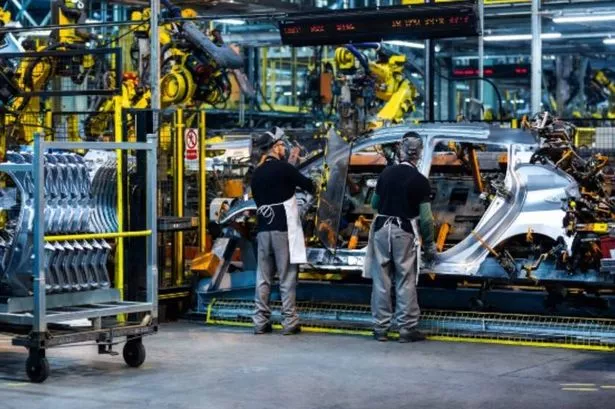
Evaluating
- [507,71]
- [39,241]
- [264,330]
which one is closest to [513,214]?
[264,330]

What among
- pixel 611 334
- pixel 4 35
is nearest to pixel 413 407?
pixel 611 334

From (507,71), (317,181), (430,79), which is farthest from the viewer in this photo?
(507,71)

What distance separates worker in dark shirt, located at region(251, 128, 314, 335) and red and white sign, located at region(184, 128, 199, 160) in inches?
52.8

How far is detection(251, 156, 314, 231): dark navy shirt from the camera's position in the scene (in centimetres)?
1213

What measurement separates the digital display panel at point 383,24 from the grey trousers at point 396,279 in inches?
101

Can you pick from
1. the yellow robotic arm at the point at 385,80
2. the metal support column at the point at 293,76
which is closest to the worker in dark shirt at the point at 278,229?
the yellow robotic arm at the point at 385,80

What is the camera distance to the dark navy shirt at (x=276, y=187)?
12.1 meters

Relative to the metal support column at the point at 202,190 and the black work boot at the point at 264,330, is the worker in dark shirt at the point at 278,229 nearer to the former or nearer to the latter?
the black work boot at the point at 264,330

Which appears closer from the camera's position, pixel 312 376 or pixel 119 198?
pixel 312 376

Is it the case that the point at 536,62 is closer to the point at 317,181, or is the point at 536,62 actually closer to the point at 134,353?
the point at 317,181

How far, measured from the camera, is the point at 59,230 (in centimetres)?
1012

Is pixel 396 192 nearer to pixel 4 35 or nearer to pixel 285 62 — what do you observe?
pixel 4 35

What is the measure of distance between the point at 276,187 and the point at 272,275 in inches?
37.2

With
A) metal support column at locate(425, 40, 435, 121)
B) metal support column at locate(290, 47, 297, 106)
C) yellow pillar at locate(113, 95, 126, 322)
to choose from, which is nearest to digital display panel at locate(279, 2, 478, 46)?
yellow pillar at locate(113, 95, 126, 322)
